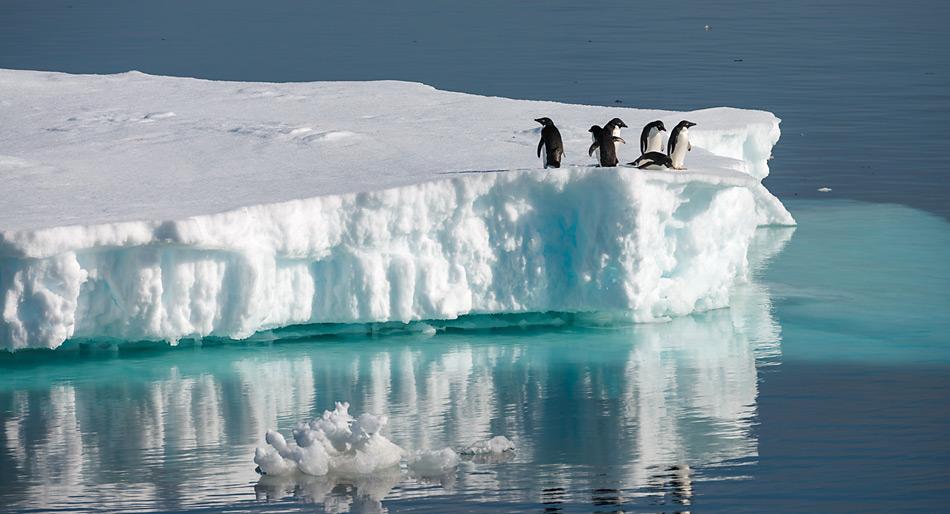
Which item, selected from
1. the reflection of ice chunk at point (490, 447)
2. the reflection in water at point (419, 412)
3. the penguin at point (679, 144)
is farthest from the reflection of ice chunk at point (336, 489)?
the penguin at point (679, 144)

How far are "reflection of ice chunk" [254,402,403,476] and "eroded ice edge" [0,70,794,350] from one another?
3.34 meters

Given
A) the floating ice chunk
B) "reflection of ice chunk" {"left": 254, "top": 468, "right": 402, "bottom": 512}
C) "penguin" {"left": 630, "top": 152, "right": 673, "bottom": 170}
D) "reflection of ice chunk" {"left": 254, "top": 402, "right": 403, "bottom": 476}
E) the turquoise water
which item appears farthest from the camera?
"penguin" {"left": 630, "top": 152, "right": 673, "bottom": 170}

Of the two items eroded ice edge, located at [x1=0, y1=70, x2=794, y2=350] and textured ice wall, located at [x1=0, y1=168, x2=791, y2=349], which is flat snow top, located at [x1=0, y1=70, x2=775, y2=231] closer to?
eroded ice edge, located at [x1=0, y1=70, x2=794, y2=350]

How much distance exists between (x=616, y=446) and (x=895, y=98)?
25259mm

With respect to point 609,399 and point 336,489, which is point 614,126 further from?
point 336,489

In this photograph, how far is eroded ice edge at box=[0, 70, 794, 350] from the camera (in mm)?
13336

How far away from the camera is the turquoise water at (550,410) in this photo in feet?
33.5

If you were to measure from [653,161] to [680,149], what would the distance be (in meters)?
0.61

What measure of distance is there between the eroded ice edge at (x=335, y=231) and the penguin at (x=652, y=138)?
0.33 m

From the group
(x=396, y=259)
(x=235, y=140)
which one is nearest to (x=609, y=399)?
(x=396, y=259)

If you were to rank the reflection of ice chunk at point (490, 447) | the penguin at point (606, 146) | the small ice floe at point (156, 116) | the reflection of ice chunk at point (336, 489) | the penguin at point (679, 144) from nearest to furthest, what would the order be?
the reflection of ice chunk at point (336, 489)
the reflection of ice chunk at point (490, 447)
the penguin at point (606, 146)
the penguin at point (679, 144)
the small ice floe at point (156, 116)

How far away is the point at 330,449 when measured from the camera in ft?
34.5

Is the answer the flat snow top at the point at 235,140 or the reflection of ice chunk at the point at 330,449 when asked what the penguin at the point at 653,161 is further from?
the reflection of ice chunk at the point at 330,449

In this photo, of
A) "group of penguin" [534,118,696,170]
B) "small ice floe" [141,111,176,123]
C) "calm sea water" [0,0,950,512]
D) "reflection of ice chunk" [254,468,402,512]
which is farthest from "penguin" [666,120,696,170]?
"small ice floe" [141,111,176,123]
